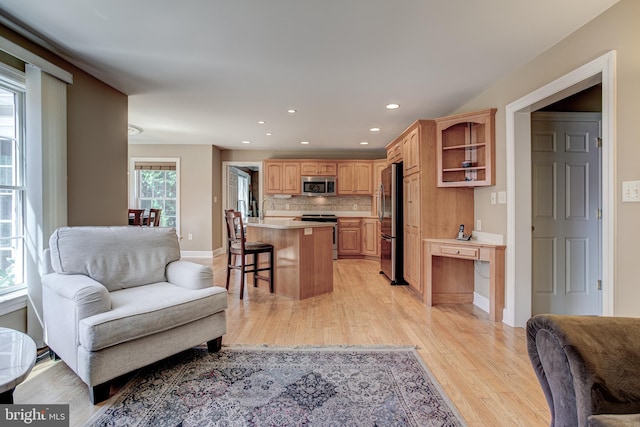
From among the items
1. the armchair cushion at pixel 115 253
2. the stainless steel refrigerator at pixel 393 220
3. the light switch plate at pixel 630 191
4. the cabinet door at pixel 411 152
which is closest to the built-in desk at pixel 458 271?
the stainless steel refrigerator at pixel 393 220

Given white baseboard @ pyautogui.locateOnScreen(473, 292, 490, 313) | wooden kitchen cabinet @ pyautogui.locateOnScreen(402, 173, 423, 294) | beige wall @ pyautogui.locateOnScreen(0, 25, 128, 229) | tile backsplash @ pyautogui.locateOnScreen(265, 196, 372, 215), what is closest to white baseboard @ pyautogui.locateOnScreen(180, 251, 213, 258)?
tile backsplash @ pyautogui.locateOnScreen(265, 196, 372, 215)

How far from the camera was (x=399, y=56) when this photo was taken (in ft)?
8.11

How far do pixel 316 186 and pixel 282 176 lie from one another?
786 mm

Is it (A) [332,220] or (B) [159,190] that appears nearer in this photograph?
(B) [159,190]

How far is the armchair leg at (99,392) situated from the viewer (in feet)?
5.34

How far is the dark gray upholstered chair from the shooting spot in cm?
88

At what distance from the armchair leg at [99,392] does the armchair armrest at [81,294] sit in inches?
15.5

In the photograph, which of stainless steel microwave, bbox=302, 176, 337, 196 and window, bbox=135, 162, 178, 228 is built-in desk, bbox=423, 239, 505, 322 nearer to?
stainless steel microwave, bbox=302, 176, 337, 196

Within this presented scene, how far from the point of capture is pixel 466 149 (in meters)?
3.44

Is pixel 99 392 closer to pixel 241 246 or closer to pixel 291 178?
pixel 241 246

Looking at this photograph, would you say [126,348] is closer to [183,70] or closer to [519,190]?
[183,70]

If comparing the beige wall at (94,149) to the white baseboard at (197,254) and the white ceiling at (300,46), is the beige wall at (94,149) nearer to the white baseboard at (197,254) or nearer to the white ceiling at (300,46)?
the white ceiling at (300,46)

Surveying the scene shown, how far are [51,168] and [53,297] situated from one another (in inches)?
41.7

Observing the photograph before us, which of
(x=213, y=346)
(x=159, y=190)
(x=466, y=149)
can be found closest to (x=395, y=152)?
(x=466, y=149)
